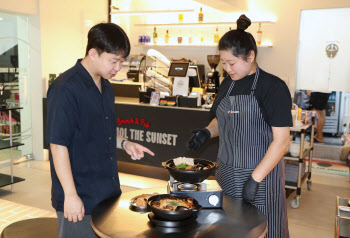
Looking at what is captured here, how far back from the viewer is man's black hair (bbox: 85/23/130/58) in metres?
1.58

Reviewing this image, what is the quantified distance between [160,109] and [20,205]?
2092 mm

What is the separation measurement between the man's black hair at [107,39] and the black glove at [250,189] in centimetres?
92

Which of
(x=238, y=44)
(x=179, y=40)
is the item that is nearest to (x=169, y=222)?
(x=238, y=44)

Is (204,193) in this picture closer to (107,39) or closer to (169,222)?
(169,222)

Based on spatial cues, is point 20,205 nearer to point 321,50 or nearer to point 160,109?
point 160,109

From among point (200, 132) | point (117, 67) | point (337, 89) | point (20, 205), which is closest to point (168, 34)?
point (337, 89)

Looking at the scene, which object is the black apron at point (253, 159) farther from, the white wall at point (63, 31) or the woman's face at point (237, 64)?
the white wall at point (63, 31)

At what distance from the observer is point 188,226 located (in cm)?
146

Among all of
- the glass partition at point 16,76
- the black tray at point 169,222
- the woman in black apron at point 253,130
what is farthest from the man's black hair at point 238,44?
the glass partition at point 16,76

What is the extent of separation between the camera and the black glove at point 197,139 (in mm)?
2221

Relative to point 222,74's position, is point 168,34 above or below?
above

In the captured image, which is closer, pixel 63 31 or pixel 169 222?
pixel 169 222

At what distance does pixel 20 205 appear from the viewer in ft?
13.4

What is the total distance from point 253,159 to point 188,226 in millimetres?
710
